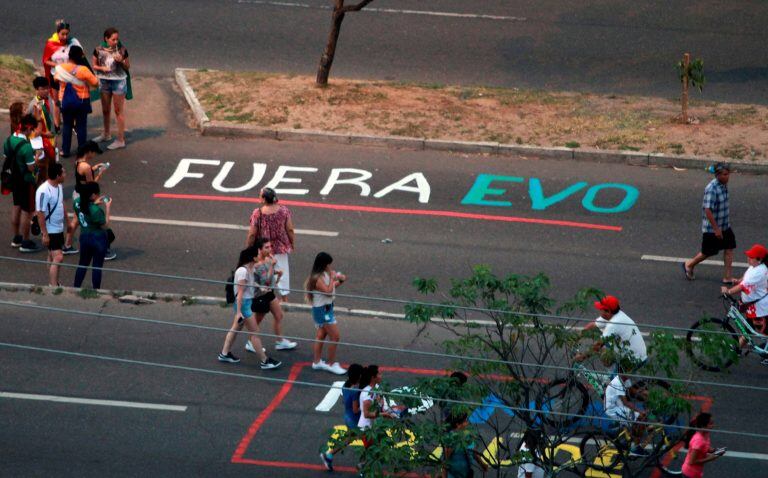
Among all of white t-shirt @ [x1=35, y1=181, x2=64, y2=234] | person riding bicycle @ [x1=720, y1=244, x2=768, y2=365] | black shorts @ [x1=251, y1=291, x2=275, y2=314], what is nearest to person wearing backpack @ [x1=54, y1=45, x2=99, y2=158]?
white t-shirt @ [x1=35, y1=181, x2=64, y2=234]

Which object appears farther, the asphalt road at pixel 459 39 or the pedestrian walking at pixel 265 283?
the asphalt road at pixel 459 39

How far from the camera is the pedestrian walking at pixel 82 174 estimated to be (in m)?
14.9

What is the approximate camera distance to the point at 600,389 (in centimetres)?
1016

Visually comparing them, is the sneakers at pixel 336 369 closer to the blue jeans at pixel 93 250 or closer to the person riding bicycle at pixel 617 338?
the person riding bicycle at pixel 617 338

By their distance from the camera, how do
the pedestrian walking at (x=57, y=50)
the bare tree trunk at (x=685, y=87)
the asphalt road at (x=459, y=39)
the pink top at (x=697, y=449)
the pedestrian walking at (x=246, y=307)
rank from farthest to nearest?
Result: the asphalt road at (x=459, y=39)
the bare tree trunk at (x=685, y=87)
the pedestrian walking at (x=57, y=50)
the pedestrian walking at (x=246, y=307)
the pink top at (x=697, y=449)

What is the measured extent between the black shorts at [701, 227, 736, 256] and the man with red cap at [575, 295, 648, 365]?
353 centimetres

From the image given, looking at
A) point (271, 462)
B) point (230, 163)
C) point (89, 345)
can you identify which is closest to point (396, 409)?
point (271, 462)

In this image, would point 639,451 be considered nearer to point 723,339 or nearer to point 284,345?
point 723,339

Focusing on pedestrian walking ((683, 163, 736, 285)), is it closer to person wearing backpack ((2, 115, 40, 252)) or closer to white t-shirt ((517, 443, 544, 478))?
white t-shirt ((517, 443, 544, 478))

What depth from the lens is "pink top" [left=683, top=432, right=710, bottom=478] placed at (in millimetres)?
10953

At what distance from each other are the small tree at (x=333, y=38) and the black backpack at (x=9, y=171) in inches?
263

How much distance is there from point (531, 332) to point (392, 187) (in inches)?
332

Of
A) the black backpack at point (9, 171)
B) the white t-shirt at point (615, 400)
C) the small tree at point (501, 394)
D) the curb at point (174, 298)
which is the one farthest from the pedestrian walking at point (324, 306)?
the black backpack at point (9, 171)

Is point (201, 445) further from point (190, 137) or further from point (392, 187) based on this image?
point (190, 137)
